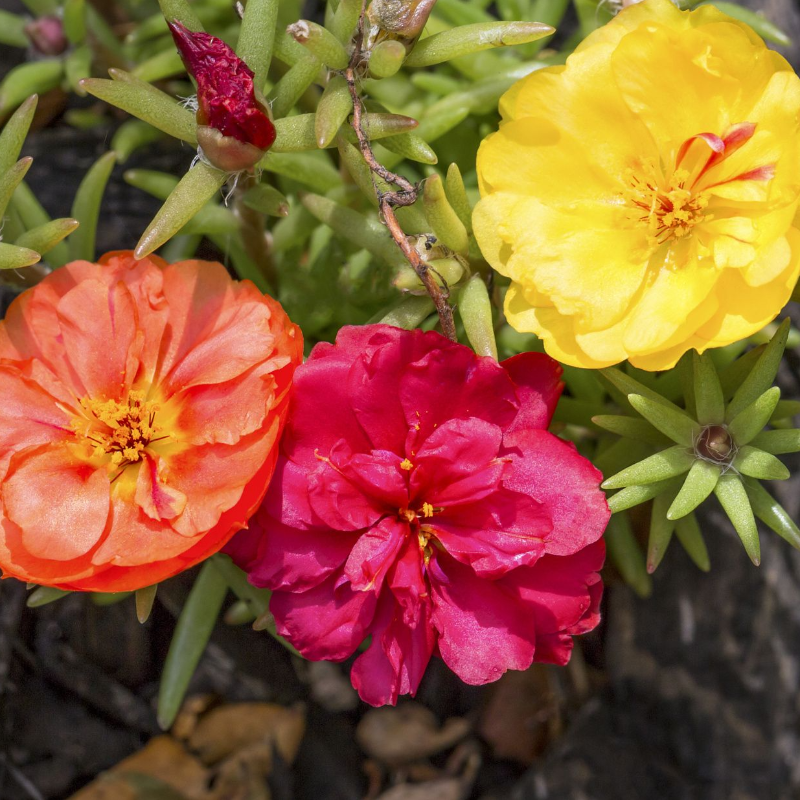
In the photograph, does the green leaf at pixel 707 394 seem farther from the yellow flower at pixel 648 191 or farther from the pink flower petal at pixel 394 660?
the pink flower petal at pixel 394 660

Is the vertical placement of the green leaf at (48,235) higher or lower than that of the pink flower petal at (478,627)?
higher

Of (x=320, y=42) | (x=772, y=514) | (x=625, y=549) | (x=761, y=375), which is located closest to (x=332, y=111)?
(x=320, y=42)

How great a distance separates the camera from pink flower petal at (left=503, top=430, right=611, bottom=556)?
37.4 inches

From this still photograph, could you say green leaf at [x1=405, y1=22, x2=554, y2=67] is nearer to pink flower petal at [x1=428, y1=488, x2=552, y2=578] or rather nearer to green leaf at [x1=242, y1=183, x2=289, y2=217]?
green leaf at [x1=242, y1=183, x2=289, y2=217]

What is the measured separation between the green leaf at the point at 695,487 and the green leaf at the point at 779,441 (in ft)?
0.27

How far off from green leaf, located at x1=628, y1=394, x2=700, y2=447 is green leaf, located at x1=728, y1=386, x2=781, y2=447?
0.16ft

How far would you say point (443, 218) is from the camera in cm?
105

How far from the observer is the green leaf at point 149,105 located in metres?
1.03

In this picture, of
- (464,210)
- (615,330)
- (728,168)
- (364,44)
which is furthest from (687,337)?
(364,44)

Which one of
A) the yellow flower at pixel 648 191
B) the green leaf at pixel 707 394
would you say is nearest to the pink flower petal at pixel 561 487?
the yellow flower at pixel 648 191

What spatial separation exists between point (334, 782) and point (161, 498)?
1.14 meters

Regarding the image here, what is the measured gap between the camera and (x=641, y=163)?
42.5 inches

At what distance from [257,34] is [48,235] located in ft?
1.26

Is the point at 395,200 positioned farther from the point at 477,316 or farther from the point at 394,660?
the point at 394,660
